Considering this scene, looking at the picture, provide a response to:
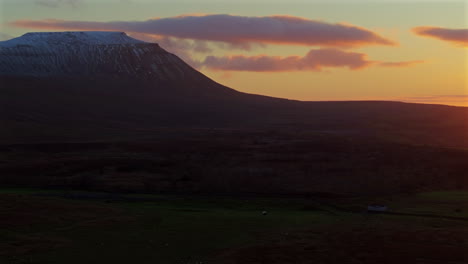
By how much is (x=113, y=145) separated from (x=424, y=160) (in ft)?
190

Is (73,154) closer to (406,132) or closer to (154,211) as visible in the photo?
(154,211)

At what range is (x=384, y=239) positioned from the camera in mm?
44750

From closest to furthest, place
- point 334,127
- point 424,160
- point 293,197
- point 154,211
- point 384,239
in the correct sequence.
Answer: point 384,239, point 154,211, point 293,197, point 424,160, point 334,127

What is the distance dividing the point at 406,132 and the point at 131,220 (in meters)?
130

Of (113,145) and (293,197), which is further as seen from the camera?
(113,145)

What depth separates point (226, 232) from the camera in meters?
46.3

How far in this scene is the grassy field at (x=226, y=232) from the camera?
38.6m

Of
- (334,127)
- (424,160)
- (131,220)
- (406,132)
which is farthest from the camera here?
(334,127)

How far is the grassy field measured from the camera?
38.6 m

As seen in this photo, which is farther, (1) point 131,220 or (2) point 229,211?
(2) point 229,211

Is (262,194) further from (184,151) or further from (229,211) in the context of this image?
(184,151)

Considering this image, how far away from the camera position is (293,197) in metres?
73.1

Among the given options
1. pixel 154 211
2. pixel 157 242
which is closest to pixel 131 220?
pixel 154 211

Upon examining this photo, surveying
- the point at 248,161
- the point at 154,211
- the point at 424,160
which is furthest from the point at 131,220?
the point at 424,160
